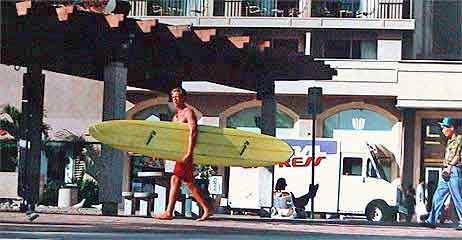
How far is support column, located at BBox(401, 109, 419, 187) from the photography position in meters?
40.2

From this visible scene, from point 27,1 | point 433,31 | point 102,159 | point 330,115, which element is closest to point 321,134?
point 330,115

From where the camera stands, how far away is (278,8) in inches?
1634

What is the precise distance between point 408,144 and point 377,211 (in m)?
8.67

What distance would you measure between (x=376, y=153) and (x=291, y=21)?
7275mm

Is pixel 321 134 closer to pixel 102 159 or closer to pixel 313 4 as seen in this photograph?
pixel 313 4

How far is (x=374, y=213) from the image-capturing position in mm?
32500

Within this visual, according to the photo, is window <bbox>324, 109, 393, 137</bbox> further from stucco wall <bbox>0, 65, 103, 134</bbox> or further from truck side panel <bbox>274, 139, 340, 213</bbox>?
stucco wall <bbox>0, 65, 103, 134</bbox>

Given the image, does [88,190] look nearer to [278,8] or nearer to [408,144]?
[278,8]

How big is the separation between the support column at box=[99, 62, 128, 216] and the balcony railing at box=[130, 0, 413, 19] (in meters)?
24.2

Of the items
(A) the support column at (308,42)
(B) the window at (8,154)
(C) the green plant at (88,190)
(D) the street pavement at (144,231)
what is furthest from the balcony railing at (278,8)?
(D) the street pavement at (144,231)

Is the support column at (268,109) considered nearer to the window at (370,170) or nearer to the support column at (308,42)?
the window at (370,170)

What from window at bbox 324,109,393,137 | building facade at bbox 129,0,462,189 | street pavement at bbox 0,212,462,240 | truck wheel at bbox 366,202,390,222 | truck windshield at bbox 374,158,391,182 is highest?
building facade at bbox 129,0,462,189

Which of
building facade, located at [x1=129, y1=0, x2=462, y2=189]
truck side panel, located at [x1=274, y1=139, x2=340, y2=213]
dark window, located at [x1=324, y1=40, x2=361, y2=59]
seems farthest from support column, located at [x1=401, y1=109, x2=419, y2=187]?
truck side panel, located at [x1=274, y1=139, x2=340, y2=213]

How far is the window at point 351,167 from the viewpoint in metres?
33.3
